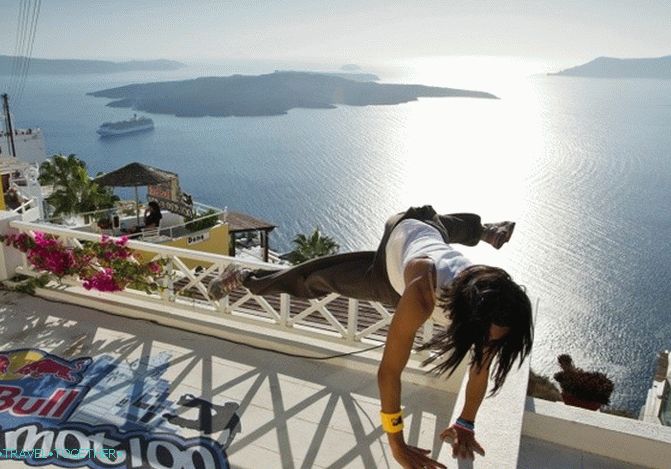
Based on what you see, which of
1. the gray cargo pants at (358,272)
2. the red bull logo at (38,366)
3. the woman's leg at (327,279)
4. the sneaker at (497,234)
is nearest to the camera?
the gray cargo pants at (358,272)

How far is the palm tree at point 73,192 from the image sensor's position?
88.6ft

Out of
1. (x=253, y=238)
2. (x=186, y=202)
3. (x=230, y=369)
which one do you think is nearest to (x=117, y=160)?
(x=253, y=238)

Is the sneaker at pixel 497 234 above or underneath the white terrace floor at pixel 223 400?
above

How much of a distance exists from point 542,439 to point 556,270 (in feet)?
181

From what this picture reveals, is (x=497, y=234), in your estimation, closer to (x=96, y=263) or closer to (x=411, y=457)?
(x=411, y=457)

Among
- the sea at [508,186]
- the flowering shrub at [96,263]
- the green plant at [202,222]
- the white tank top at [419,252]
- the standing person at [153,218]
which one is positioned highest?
the white tank top at [419,252]

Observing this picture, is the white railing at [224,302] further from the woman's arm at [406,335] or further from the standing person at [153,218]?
the standing person at [153,218]

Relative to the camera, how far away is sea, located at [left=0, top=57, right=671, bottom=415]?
48.1m

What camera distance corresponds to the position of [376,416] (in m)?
3.78

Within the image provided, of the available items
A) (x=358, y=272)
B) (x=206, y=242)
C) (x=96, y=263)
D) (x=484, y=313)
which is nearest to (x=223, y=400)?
(x=358, y=272)

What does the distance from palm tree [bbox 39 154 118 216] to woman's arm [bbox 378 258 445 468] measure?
89.2 ft

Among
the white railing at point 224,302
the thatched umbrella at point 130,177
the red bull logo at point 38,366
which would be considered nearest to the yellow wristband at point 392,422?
the white railing at point 224,302

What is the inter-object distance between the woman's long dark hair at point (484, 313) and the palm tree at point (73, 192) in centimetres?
2749

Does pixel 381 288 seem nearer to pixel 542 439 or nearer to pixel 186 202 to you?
pixel 542 439
